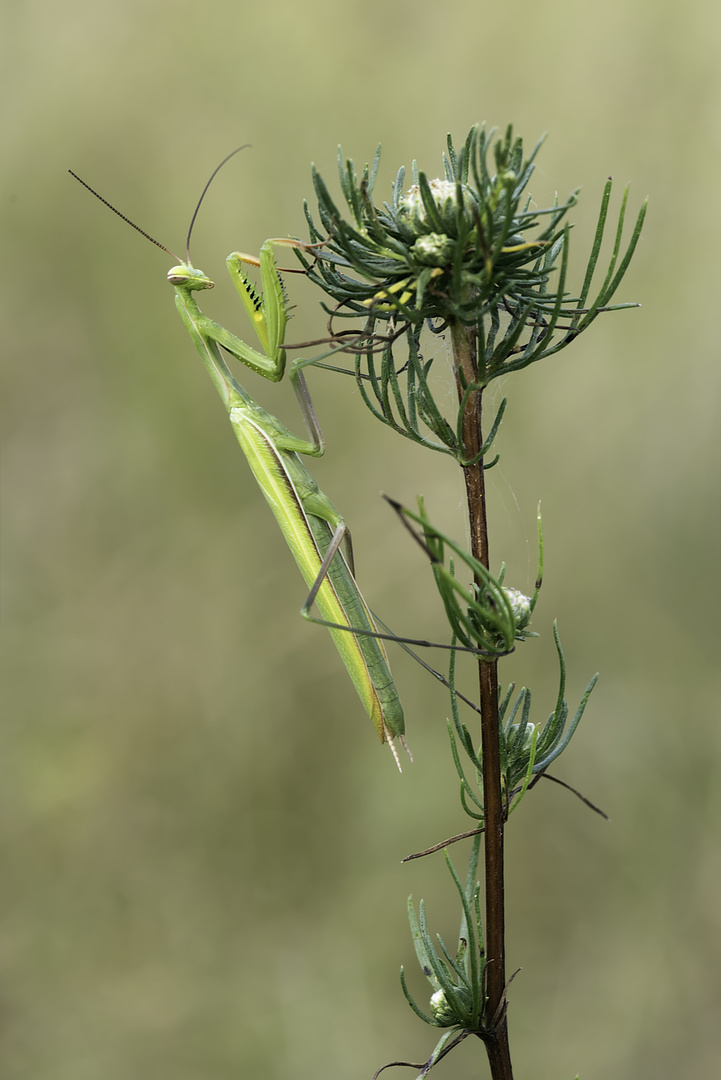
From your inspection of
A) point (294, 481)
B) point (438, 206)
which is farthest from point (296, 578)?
point (438, 206)

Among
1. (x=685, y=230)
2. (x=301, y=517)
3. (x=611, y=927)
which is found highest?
(x=685, y=230)

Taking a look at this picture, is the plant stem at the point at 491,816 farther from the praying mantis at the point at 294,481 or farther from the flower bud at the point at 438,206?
the praying mantis at the point at 294,481

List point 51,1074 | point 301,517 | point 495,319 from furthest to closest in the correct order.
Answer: point 51,1074, point 301,517, point 495,319

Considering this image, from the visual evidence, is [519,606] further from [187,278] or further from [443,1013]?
[187,278]

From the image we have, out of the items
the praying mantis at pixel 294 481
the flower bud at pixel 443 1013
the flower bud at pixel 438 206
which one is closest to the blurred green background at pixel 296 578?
the praying mantis at pixel 294 481

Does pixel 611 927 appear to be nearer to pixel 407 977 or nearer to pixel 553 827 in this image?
pixel 553 827

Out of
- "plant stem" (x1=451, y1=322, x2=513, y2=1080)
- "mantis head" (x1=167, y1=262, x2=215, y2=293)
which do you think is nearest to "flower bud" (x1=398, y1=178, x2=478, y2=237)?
"plant stem" (x1=451, y1=322, x2=513, y2=1080)

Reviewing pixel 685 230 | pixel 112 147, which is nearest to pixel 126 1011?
pixel 112 147

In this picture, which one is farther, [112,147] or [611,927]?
[112,147]
